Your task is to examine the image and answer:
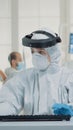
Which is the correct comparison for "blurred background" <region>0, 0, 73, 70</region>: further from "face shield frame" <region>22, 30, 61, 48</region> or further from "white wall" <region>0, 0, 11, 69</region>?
"face shield frame" <region>22, 30, 61, 48</region>

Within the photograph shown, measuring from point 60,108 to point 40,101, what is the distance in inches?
21.8

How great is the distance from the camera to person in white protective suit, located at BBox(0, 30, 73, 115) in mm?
1966

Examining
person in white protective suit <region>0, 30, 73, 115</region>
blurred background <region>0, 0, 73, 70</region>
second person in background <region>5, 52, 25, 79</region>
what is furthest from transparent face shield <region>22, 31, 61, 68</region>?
blurred background <region>0, 0, 73, 70</region>

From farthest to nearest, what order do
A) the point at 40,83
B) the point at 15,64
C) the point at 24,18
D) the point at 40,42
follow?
the point at 24,18 → the point at 15,64 → the point at 40,83 → the point at 40,42

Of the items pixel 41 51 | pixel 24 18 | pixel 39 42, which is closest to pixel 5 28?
pixel 24 18

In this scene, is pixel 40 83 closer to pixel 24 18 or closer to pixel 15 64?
pixel 15 64

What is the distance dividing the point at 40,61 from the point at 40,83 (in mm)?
138

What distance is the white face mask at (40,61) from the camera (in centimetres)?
211

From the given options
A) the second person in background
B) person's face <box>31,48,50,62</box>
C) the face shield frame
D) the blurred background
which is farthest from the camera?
the blurred background

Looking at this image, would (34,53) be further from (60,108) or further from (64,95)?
(60,108)

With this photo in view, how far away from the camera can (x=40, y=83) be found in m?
2.09

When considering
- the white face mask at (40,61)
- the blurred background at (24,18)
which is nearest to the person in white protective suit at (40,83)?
the white face mask at (40,61)

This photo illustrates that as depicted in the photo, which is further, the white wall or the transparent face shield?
the white wall

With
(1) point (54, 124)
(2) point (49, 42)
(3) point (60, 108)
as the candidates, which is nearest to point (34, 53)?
(2) point (49, 42)
